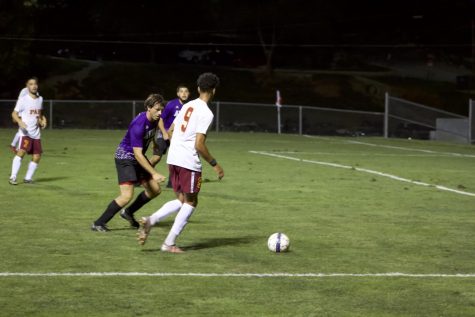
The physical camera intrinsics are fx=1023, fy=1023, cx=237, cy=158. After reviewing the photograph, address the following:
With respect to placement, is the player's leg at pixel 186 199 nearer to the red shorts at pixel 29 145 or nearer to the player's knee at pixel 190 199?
the player's knee at pixel 190 199

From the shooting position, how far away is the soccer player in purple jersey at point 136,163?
12.4m

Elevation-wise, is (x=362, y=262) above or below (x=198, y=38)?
below

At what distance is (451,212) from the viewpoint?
1599 cm

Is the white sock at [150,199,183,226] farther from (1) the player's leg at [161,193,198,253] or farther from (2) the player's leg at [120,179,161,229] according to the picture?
(2) the player's leg at [120,179,161,229]

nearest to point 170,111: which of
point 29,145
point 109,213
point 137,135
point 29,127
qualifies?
point 29,127

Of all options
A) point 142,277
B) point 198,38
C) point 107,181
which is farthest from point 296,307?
point 198,38

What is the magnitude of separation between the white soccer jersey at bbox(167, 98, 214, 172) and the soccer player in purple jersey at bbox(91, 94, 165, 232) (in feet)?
1.86

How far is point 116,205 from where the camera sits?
13.1 meters

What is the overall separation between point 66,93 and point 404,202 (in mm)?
47879

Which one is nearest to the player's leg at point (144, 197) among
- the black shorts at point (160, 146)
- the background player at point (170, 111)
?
the background player at point (170, 111)

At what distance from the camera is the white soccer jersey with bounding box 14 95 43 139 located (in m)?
20.0

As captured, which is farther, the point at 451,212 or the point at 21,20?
the point at 21,20

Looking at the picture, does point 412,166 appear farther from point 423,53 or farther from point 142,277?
point 423,53

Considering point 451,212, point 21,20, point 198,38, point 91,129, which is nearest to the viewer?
point 451,212
